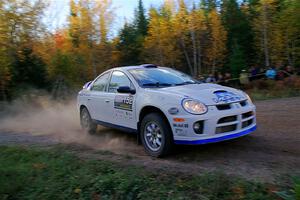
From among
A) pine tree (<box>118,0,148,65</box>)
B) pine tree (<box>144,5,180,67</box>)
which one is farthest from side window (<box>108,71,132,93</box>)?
pine tree (<box>118,0,148,65</box>)

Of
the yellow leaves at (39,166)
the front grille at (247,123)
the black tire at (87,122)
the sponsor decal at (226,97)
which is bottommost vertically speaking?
the yellow leaves at (39,166)

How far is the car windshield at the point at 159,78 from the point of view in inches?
263

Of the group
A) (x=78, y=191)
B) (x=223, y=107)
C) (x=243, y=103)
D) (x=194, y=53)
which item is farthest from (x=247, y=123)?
(x=194, y=53)

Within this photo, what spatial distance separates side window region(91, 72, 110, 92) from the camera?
25.8 feet

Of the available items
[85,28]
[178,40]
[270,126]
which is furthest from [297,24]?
[270,126]

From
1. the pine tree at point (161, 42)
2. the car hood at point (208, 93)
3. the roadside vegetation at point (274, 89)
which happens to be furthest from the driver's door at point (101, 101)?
the pine tree at point (161, 42)

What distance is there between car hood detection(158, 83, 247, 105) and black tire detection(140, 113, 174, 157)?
515 millimetres

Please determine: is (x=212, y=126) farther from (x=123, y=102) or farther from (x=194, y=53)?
(x=194, y=53)

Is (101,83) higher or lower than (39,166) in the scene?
higher

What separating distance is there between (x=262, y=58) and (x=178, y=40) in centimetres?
711

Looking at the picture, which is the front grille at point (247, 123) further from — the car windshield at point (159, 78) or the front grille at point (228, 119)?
the car windshield at point (159, 78)

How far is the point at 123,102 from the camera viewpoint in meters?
6.90

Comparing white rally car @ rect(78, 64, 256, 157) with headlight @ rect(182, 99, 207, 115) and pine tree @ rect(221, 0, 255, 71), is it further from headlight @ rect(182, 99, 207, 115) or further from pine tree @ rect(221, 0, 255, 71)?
pine tree @ rect(221, 0, 255, 71)

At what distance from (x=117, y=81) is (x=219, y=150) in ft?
8.41
